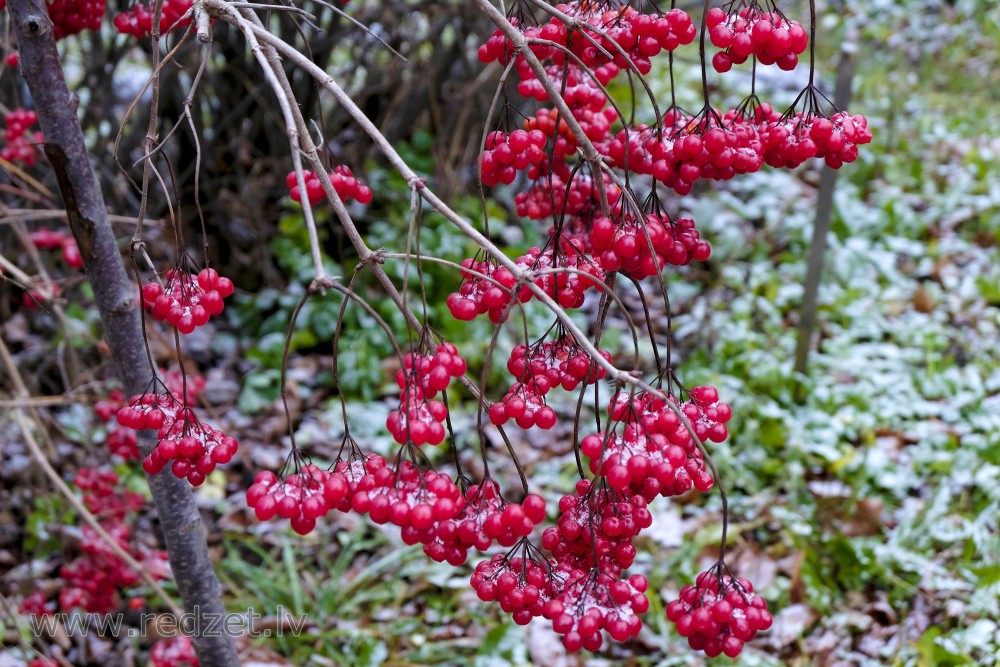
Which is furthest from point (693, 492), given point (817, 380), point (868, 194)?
point (868, 194)

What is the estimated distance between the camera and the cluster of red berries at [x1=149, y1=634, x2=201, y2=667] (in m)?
2.16

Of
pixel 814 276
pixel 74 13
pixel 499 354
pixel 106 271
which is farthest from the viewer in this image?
pixel 499 354

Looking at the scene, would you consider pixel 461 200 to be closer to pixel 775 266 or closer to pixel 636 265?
pixel 775 266

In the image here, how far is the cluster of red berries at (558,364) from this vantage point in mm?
1008

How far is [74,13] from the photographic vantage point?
156 cm

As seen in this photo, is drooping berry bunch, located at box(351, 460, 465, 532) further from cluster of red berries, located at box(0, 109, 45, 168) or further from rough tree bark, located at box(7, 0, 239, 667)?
cluster of red berries, located at box(0, 109, 45, 168)

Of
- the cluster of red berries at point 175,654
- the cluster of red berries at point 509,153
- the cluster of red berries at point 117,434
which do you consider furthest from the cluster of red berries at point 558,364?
the cluster of red berries at point 175,654

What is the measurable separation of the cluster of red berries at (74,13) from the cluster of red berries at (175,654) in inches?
56.7

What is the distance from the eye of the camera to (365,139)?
411 cm

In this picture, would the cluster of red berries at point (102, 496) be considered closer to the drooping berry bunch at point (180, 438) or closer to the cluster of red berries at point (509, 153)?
the drooping berry bunch at point (180, 438)

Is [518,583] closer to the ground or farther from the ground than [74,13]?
closer to the ground

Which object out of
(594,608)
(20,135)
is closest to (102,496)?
(20,135)

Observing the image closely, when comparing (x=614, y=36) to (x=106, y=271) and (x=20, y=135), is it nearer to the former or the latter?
(x=106, y=271)

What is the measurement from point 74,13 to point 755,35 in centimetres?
122
